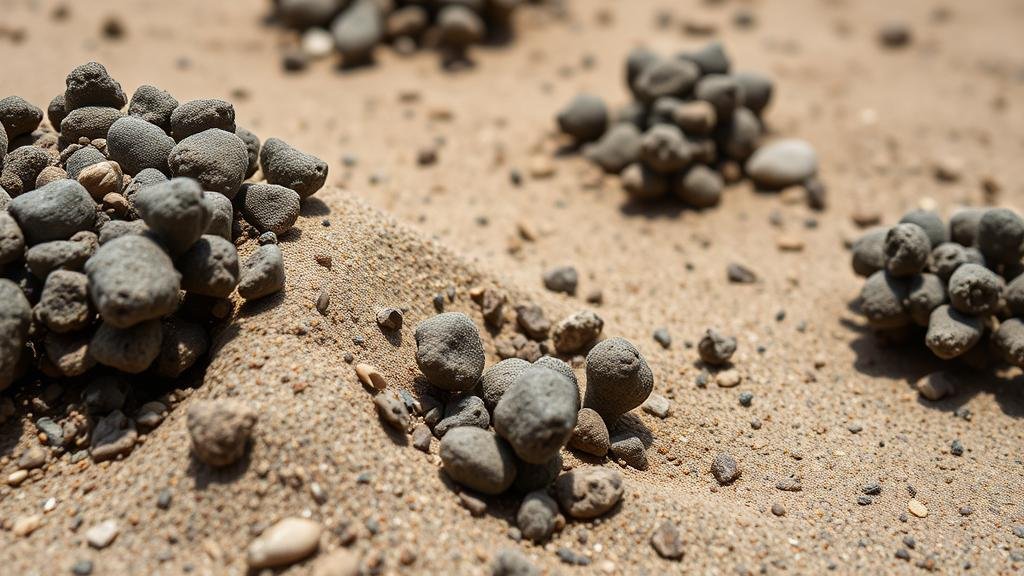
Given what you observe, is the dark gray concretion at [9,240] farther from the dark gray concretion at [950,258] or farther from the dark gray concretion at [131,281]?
→ the dark gray concretion at [950,258]

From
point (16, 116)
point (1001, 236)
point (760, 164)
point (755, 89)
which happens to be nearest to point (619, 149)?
point (760, 164)

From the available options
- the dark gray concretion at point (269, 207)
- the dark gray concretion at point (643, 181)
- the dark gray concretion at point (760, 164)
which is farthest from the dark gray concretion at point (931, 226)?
the dark gray concretion at point (269, 207)

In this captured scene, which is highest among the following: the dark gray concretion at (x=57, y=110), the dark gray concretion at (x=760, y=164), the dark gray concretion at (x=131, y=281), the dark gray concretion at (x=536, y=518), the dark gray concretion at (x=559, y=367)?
the dark gray concretion at (x=57, y=110)

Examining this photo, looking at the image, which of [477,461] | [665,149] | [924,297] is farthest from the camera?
[665,149]

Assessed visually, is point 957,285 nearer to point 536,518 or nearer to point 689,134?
point 689,134

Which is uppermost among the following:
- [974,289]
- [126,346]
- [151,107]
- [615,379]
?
[151,107]

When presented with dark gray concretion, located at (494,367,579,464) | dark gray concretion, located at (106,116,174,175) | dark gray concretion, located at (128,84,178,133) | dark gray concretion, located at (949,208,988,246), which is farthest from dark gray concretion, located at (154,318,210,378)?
dark gray concretion, located at (949,208,988,246)

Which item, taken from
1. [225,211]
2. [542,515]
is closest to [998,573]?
[542,515]
